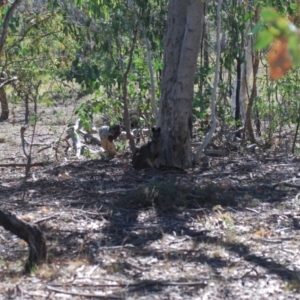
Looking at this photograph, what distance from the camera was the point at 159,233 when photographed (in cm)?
729

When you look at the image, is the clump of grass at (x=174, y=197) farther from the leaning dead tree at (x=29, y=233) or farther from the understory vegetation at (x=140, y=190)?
the leaning dead tree at (x=29, y=233)

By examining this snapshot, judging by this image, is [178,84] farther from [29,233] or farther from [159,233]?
[29,233]

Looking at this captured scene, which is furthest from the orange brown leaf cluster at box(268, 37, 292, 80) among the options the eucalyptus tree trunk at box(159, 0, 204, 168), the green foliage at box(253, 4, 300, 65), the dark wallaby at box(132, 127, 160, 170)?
the dark wallaby at box(132, 127, 160, 170)

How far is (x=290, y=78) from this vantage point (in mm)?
14117

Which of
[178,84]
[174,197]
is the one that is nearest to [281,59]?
[174,197]

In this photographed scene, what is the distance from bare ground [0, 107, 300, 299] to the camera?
18.4 feet

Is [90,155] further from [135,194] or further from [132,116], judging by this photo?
[135,194]

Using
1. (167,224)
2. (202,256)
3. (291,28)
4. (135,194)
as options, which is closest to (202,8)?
(135,194)

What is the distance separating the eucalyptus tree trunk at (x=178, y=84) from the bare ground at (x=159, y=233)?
1.13ft

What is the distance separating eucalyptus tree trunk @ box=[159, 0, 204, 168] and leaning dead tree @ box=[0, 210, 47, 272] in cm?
526

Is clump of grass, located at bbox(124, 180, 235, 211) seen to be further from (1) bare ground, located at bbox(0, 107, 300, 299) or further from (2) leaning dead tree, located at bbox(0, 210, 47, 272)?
(2) leaning dead tree, located at bbox(0, 210, 47, 272)

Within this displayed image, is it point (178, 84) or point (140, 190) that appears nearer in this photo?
point (140, 190)

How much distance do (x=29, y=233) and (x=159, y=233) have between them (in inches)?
70.8

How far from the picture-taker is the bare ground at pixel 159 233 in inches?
221
